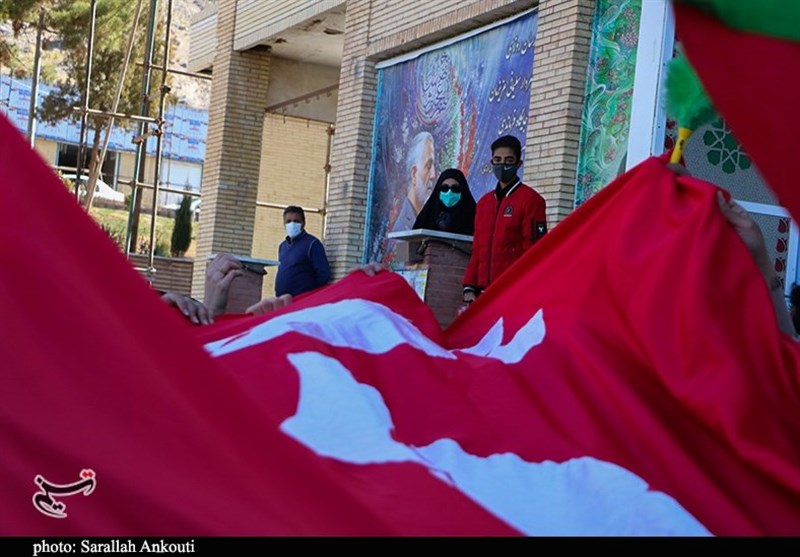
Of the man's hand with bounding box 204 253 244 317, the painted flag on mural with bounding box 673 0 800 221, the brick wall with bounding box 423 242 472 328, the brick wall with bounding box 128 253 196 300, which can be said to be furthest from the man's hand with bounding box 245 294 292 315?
the brick wall with bounding box 128 253 196 300

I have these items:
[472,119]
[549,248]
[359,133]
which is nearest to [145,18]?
[359,133]

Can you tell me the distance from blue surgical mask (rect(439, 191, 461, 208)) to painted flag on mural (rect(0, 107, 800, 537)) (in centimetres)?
729

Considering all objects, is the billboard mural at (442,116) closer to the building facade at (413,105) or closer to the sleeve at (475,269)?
the building facade at (413,105)

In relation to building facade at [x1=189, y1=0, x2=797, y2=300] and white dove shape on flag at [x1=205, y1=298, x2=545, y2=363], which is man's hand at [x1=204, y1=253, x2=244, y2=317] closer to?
white dove shape on flag at [x1=205, y1=298, x2=545, y2=363]

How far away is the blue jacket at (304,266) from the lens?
14.1 metres

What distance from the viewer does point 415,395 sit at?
3.61 m

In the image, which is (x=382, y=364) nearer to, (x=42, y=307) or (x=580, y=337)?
(x=580, y=337)

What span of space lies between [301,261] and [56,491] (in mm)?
11771

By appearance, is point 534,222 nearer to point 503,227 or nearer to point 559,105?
point 503,227

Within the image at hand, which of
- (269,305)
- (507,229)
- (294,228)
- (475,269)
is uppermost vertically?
(507,229)

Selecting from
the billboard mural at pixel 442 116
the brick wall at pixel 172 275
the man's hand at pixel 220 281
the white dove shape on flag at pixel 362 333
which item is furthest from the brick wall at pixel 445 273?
the brick wall at pixel 172 275

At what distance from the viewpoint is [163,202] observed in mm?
51594

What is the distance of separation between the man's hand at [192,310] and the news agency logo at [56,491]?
2286mm

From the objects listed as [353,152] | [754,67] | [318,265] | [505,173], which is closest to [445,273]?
[505,173]
